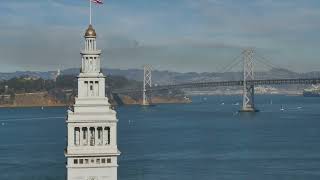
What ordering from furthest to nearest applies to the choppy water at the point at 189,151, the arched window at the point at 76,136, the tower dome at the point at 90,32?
the choppy water at the point at 189,151 < the tower dome at the point at 90,32 < the arched window at the point at 76,136

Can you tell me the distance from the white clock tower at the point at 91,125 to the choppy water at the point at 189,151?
140 ft

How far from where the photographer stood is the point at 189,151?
107 meters

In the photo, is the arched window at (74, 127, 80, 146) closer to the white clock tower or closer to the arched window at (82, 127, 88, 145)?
the white clock tower

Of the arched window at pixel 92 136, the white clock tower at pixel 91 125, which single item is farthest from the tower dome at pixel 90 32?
the arched window at pixel 92 136

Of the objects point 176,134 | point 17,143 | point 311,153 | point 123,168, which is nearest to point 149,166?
point 123,168

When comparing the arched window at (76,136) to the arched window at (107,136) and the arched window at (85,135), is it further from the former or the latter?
the arched window at (107,136)

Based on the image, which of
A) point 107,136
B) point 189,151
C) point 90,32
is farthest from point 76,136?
point 189,151

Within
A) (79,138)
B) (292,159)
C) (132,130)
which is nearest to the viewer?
(79,138)

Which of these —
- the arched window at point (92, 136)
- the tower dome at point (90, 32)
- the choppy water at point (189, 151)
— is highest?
the tower dome at point (90, 32)

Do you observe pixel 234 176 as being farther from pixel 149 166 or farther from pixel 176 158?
pixel 176 158

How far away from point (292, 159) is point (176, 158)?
14.6 metres

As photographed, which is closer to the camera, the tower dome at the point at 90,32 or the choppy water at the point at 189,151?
the tower dome at the point at 90,32

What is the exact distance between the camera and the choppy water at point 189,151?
82062 mm

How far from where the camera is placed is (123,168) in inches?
3359
